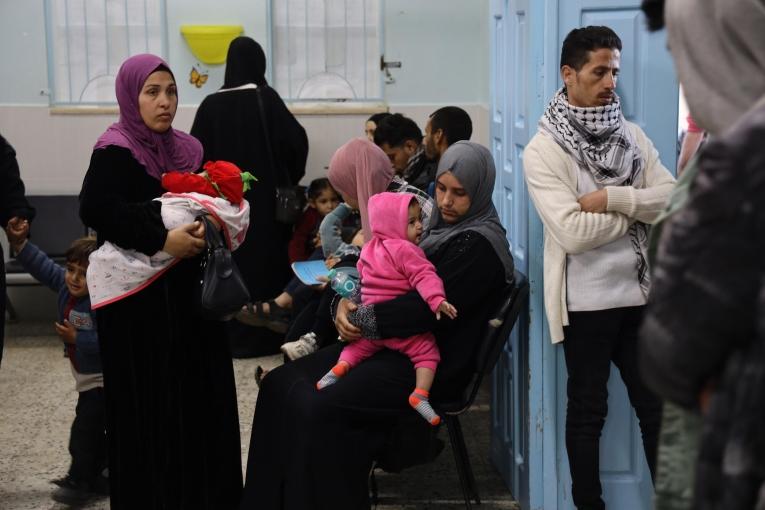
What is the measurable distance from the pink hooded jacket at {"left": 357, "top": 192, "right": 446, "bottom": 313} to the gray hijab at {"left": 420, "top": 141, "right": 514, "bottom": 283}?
13 cm

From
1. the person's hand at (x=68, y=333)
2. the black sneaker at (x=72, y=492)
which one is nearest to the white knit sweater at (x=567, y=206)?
the person's hand at (x=68, y=333)

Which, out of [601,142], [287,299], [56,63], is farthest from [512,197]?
[56,63]

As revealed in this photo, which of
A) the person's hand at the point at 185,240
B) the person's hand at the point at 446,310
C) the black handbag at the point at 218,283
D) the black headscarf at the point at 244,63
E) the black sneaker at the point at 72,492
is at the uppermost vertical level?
the black headscarf at the point at 244,63

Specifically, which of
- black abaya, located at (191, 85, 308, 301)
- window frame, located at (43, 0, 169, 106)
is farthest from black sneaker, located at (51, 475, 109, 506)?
window frame, located at (43, 0, 169, 106)

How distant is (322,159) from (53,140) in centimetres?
173

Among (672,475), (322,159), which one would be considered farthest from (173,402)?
(322,159)

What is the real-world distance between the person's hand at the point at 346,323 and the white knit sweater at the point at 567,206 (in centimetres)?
59

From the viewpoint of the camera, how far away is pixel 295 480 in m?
3.36

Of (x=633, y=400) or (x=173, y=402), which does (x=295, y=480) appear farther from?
(x=633, y=400)

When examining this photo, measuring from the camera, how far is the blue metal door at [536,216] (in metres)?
3.47

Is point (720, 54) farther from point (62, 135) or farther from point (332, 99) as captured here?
point (62, 135)

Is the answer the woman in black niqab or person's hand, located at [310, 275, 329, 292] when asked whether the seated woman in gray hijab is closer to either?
person's hand, located at [310, 275, 329, 292]

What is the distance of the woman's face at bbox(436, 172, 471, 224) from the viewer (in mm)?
3492

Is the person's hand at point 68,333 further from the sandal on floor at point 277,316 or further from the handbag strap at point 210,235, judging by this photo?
the sandal on floor at point 277,316
